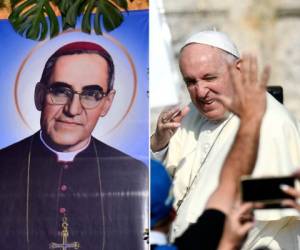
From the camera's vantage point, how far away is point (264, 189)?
3688mm

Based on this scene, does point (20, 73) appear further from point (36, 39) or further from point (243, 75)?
point (243, 75)

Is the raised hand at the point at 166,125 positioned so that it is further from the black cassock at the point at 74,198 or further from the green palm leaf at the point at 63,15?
the green palm leaf at the point at 63,15

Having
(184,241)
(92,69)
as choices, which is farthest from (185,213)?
(184,241)

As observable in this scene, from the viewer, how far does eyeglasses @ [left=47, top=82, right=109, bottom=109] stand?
17.6 ft

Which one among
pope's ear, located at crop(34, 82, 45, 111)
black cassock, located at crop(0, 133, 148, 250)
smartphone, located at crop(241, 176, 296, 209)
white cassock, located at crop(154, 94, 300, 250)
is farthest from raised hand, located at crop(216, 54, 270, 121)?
pope's ear, located at crop(34, 82, 45, 111)

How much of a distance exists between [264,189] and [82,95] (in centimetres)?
186

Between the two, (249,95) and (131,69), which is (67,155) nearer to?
(131,69)

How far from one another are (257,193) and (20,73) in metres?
2.11

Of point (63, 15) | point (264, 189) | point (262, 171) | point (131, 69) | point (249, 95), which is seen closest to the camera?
point (264, 189)

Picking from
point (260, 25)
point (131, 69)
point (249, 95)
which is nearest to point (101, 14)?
point (131, 69)

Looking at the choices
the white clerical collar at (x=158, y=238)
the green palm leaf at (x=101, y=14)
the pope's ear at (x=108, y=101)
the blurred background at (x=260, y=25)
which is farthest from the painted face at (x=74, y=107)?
the blurred background at (x=260, y=25)

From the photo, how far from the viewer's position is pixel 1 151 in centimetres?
545

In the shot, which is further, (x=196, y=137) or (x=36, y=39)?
(x=196, y=137)

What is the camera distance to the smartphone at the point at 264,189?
12.1 ft
